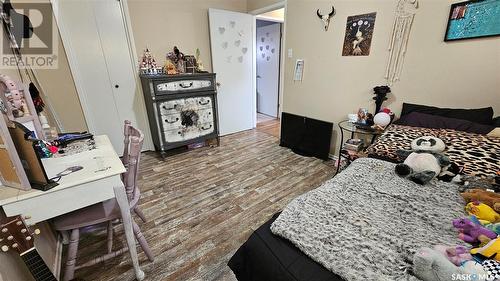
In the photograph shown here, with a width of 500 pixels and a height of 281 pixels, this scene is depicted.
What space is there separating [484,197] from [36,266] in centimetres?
218

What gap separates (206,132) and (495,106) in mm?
3074

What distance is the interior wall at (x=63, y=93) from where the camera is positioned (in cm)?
231

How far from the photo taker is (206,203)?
6.74 feet

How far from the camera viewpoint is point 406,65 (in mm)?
2100

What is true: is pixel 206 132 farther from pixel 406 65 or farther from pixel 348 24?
pixel 406 65

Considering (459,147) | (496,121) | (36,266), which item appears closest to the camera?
(36,266)

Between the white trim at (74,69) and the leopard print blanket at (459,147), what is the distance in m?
3.27

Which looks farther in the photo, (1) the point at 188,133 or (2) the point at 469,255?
(1) the point at 188,133

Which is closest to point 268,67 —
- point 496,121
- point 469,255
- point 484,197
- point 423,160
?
point 496,121

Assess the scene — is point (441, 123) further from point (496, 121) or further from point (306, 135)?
point (306, 135)

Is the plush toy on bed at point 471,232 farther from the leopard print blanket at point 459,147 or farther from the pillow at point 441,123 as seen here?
the pillow at point 441,123

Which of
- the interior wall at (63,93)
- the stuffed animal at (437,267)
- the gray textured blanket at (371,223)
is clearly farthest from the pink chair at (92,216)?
the interior wall at (63,93)

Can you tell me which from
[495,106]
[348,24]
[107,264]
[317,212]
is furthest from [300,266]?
[348,24]

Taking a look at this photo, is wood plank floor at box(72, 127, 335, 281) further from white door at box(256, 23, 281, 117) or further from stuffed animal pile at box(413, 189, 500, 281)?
white door at box(256, 23, 281, 117)
